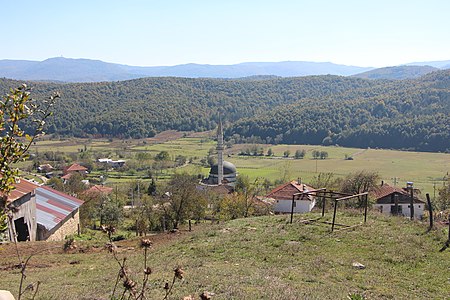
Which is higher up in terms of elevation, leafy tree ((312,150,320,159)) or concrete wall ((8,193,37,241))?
concrete wall ((8,193,37,241))

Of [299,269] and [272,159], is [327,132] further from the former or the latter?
[299,269]

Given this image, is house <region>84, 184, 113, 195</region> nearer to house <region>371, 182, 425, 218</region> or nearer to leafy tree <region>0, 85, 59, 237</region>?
house <region>371, 182, 425, 218</region>

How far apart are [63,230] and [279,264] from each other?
14.3 m

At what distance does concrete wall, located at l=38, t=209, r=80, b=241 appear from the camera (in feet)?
65.2

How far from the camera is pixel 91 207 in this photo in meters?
33.9

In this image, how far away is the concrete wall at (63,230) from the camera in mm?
19859

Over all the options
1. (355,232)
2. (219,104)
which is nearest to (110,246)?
(355,232)

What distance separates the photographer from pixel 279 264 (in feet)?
37.2

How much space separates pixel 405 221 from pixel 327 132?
101 meters

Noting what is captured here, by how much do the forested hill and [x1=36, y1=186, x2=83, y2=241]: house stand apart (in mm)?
76161

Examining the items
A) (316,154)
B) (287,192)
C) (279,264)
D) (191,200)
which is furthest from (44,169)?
(279,264)

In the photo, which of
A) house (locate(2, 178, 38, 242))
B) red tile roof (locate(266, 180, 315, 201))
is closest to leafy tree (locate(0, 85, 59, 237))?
house (locate(2, 178, 38, 242))

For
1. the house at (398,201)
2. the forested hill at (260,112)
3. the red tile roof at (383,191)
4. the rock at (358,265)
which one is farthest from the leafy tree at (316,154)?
the rock at (358,265)

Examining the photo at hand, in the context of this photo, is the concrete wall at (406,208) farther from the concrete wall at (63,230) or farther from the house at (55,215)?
the house at (55,215)
